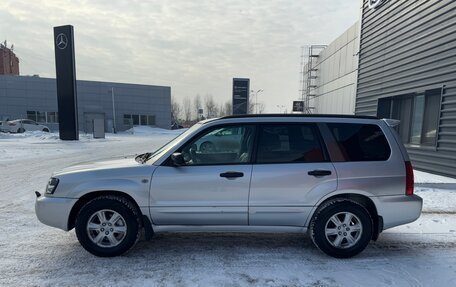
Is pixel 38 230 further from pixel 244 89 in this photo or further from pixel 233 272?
pixel 244 89

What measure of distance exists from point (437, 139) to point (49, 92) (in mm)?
49144

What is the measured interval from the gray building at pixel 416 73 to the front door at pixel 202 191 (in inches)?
303

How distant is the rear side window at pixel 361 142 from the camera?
3.95m

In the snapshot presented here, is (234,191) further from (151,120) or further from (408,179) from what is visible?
(151,120)

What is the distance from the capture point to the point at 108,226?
12.6ft

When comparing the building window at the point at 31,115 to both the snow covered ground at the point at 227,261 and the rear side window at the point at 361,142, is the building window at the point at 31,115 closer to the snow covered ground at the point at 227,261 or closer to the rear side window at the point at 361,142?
the snow covered ground at the point at 227,261

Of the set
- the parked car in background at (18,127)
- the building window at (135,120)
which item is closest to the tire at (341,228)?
the parked car in background at (18,127)

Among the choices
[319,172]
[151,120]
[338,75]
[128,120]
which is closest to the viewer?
[319,172]

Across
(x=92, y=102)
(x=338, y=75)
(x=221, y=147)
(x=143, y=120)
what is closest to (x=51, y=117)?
(x=92, y=102)

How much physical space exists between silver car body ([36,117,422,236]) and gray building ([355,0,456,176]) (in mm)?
6286

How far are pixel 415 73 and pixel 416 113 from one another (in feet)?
4.65

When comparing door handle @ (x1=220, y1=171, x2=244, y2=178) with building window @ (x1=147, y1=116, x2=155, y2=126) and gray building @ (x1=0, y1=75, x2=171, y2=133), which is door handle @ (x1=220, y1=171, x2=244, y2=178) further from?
building window @ (x1=147, y1=116, x2=155, y2=126)

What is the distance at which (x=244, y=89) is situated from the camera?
21.6 metres

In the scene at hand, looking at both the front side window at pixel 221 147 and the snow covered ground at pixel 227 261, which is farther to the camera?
the front side window at pixel 221 147
